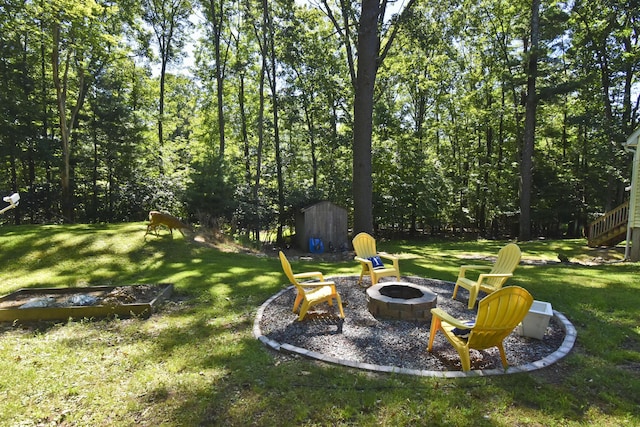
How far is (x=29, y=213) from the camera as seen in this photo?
48.0ft

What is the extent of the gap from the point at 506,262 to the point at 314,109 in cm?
1553

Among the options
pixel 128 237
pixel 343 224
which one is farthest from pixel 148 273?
pixel 343 224

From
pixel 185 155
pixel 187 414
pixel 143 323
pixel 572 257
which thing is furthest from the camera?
pixel 185 155

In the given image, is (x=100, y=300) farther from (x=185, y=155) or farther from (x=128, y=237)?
(x=185, y=155)

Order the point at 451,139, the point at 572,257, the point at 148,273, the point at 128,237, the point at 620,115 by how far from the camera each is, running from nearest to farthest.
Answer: the point at 148,273 < the point at 128,237 < the point at 572,257 < the point at 620,115 < the point at 451,139

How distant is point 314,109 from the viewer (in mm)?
19031

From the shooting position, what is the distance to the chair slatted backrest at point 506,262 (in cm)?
515

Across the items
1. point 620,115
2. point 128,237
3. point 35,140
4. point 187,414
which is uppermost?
point 620,115

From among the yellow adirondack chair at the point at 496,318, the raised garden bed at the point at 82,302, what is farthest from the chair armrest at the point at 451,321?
the raised garden bed at the point at 82,302

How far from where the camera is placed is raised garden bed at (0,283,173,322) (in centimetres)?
458

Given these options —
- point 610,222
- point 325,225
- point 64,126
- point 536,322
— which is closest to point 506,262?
point 536,322

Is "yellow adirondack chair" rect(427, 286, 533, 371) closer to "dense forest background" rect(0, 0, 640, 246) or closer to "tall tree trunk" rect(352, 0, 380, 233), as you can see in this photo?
"tall tree trunk" rect(352, 0, 380, 233)

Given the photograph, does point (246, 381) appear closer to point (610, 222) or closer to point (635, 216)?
→ point (635, 216)

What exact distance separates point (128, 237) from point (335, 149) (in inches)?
453
